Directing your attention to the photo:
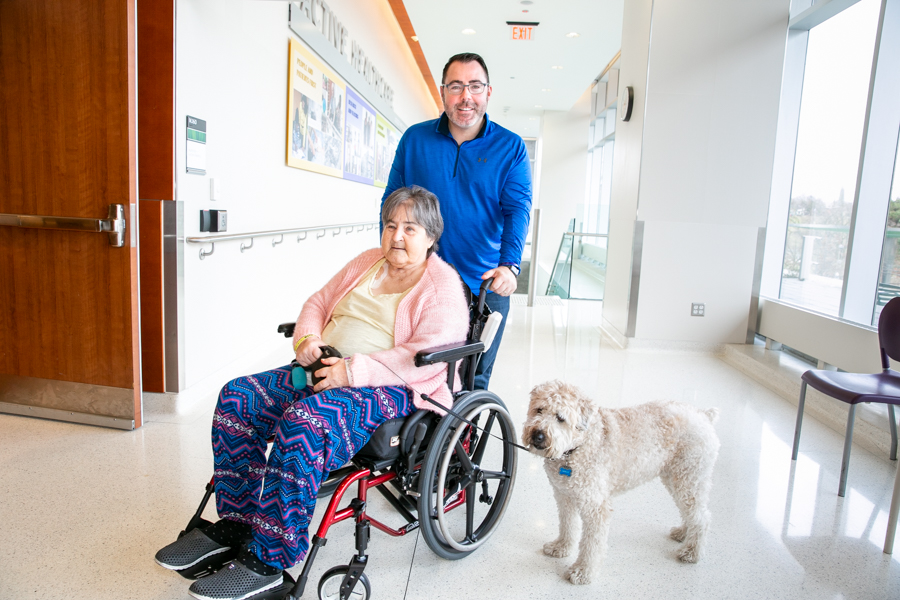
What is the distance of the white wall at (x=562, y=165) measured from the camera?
42.6 ft

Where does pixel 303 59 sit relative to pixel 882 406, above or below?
above

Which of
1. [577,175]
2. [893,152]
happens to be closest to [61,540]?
[893,152]

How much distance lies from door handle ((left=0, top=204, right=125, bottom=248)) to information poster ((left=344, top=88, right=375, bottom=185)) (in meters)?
3.09

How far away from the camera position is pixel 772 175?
4445mm

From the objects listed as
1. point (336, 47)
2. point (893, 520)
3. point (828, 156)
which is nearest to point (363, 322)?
point (893, 520)

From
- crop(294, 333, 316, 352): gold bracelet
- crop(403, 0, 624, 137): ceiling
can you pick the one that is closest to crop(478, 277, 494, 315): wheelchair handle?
crop(294, 333, 316, 352): gold bracelet

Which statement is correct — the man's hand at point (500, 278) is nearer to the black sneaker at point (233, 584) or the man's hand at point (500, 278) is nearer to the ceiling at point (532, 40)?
the black sneaker at point (233, 584)

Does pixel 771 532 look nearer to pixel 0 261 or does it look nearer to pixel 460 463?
pixel 460 463

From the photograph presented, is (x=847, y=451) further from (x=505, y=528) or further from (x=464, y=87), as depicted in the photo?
(x=464, y=87)

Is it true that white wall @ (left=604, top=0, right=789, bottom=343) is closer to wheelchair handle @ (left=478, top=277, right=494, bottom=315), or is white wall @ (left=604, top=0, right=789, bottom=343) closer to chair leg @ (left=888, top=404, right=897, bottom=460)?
chair leg @ (left=888, top=404, right=897, bottom=460)

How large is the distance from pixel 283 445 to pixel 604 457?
0.90 metres

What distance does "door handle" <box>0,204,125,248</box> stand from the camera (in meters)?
2.38

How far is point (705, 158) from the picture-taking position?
445 centimetres

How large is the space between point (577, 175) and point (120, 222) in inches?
473
